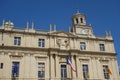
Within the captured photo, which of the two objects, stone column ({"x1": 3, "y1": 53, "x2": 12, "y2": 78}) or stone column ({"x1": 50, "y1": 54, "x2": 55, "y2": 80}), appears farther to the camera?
stone column ({"x1": 50, "y1": 54, "x2": 55, "y2": 80})

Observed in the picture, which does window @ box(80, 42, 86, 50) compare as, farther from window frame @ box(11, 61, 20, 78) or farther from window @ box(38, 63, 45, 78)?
window frame @ box(11, 61, 20, 78)

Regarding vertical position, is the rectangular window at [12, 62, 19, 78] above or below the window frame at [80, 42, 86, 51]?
below

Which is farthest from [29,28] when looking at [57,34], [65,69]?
[65,69]

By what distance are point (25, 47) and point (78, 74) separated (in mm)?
9339

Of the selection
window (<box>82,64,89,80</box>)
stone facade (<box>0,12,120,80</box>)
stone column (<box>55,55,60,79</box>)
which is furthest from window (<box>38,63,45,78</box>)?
window (<box>82,64,89,80</box>)

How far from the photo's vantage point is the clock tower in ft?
111

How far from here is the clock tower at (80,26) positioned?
111ft

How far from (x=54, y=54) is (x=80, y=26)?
8282mm

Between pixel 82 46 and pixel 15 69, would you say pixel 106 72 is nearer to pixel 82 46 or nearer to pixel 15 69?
pixel 82 46

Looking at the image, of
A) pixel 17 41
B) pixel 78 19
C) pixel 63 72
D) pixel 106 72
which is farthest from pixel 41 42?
pixel 106 72

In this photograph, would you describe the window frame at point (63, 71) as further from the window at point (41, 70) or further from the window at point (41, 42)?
the window at point (41, 42)

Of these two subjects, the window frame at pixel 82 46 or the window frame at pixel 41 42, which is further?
the window frame at pixel 82 46

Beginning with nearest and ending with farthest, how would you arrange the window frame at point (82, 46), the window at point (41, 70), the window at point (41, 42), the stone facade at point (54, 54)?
the stone facade at point (54, 54) < the window at point (41, 70) < the window at point (41, 42) < the window frame at point (82, 46)

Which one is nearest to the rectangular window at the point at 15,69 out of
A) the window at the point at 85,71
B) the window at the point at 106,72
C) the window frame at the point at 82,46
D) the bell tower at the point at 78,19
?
the window at the point at 85,71
